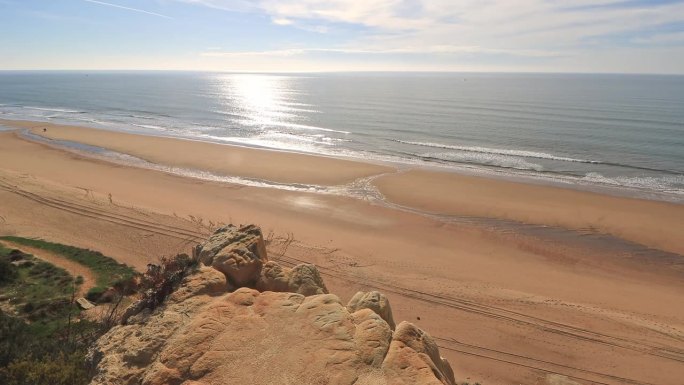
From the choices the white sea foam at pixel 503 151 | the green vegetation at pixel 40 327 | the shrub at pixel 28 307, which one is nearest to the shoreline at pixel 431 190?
the white sea foam at pixel 503 151

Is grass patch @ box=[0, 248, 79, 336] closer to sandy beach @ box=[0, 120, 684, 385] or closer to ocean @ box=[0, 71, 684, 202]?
sandy beach @ box=[0, 120, 684, 385]

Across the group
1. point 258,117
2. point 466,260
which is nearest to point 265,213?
point 466,260

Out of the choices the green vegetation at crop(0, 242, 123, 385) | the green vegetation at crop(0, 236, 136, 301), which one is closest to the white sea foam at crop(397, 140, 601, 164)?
the green vegetation at crop(0, 236, 136, 301)

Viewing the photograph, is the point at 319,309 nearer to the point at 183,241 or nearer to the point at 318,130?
the point at 183,241

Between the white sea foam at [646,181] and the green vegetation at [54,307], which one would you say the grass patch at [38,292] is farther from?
the white sea foam at [646,181]

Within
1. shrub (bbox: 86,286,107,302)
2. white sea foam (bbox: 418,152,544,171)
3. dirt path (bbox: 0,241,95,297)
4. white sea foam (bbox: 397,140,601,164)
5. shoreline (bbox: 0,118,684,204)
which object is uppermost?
white sea foam (bbox: 397,140,601,164)
